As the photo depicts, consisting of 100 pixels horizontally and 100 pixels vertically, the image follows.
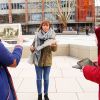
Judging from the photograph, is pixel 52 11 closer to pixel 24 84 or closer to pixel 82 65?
pixel 24 84

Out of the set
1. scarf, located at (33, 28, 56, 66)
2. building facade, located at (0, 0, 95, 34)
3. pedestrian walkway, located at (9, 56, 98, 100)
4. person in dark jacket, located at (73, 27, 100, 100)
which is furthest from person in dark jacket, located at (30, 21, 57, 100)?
building facade, located at (0, 0, 95, 34)

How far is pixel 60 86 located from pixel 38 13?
204 ft

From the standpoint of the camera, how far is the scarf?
5727 millimetres

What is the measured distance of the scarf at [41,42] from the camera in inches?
225

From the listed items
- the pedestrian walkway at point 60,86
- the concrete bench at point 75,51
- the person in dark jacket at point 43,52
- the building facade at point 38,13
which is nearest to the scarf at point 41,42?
the person in dark jacket at point 43,52

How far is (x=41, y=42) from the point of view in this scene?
19.2ft

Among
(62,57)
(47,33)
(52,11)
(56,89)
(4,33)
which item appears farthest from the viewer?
(52,11)

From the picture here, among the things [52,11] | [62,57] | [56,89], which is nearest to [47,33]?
[56,89]

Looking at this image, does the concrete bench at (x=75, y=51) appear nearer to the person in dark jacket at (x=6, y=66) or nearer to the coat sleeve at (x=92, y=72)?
the person in dark jacket at (x=6, y=66)

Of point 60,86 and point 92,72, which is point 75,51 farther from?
point 92,72

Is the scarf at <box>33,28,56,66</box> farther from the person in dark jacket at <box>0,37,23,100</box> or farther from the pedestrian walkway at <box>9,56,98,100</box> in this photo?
the person in dark jacket at <box>0,37,23,100</box>

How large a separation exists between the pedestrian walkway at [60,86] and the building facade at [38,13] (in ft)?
188

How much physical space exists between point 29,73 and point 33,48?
12.1 ft

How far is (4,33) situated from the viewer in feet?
57.7
